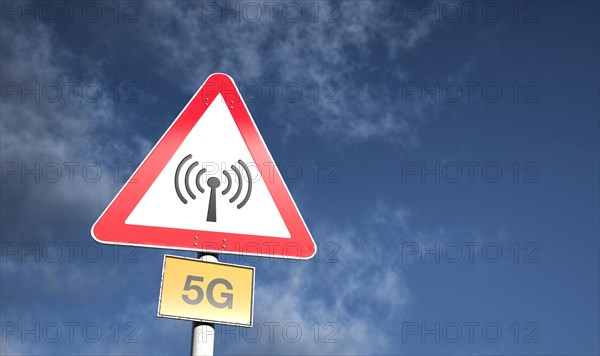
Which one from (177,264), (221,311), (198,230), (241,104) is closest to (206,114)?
(241,104)

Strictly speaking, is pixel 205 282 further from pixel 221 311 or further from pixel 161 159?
pixel 161 159

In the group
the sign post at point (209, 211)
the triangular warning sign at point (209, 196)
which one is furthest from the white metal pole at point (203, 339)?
the triangular warning sign at point (209, 196)

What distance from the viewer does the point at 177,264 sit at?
2162mm

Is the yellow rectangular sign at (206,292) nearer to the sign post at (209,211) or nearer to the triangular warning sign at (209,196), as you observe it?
the sign post at (209,211)

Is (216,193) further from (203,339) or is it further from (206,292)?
(203,339)

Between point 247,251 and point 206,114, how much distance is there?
2.23 ft

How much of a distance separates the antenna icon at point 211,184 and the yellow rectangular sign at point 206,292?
0.25 m

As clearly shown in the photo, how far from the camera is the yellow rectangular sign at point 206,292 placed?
6.91 ft

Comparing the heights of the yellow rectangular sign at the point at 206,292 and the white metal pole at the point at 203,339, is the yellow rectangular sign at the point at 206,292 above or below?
above

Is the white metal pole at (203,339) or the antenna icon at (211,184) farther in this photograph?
the antenna icon at (211,184)

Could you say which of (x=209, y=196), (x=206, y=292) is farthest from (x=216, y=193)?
(x=206, y=292)

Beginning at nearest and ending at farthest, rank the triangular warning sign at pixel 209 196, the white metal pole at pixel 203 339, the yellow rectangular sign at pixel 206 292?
the white metal pole at pixel 203 339
the yellow rectangular sign at pixel 206 292
the triangular warning sign at pixel 209 196

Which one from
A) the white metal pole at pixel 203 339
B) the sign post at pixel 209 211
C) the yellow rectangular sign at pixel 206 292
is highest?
the sign post at pixel 209 211

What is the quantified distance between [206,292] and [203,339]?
19 cm
